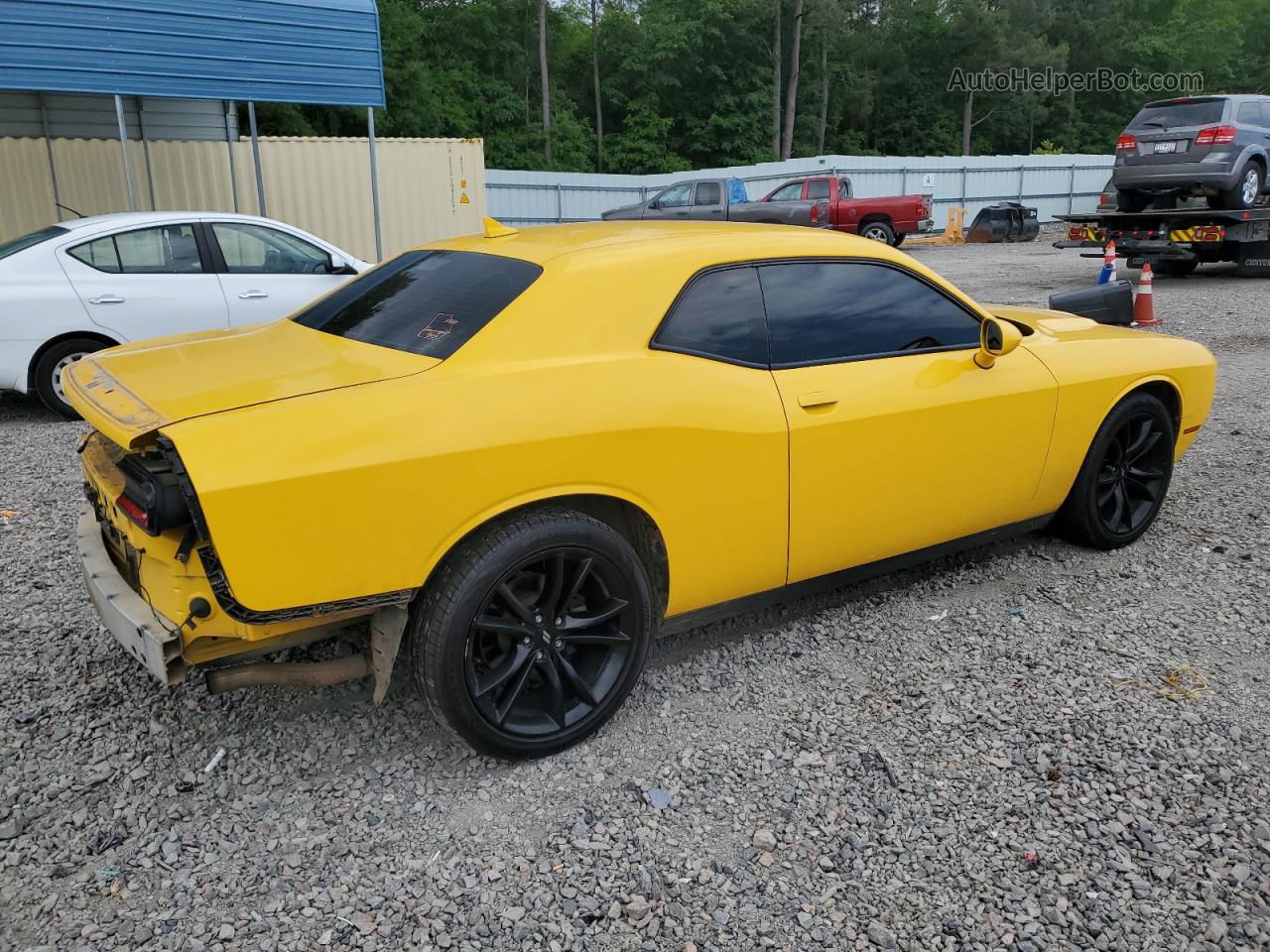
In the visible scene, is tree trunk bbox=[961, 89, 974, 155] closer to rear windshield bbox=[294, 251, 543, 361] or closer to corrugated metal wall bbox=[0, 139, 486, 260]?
corrugated metal wall bbox=[0, 139, 486, 260]

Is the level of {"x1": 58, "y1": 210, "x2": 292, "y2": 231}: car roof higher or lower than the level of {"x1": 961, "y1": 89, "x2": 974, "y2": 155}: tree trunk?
lower

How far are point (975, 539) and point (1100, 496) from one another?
825 millimetres

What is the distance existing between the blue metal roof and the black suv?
10928 millimetres

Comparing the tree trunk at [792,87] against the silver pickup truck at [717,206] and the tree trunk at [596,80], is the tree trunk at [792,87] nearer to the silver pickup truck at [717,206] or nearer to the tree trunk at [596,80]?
the tree trunk at [596,80]

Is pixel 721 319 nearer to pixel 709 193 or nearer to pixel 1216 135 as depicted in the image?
pixel 1216 135

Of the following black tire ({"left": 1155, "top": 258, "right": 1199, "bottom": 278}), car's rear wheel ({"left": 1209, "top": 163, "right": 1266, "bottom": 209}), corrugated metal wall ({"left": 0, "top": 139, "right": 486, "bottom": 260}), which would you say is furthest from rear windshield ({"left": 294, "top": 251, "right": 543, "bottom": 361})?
black tire ({"left": 1155, "top": 258, "right": 1199, "bottom": 278})

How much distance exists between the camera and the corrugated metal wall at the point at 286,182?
13875 mm

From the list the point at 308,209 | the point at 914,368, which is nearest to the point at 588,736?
the point at 914,368

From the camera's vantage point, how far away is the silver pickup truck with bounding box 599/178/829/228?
21391 mm

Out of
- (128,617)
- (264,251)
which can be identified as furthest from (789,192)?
(128,617)

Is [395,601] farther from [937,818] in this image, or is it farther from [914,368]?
[914,368]

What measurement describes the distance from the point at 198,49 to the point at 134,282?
17.7 ft

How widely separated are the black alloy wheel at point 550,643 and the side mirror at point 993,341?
70.0 inches

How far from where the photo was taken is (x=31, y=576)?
4.30m
